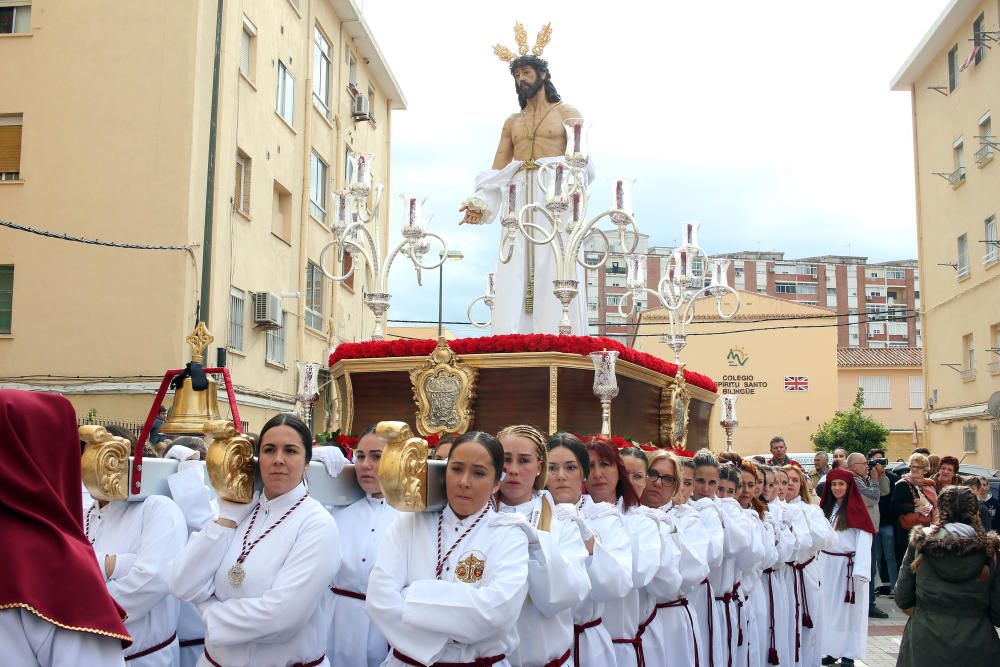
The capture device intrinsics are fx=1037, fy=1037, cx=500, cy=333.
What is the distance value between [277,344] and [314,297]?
108 inches

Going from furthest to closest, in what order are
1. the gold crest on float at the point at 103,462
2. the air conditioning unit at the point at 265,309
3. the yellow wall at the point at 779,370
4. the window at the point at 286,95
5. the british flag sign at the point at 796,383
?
the british flag sign at the point at 796,383, the yellow wall at the point at 779,370, the window at the point at 286,95, the air conditioning unit at the point at 265,309, the gold crest on float at the point at 103,462

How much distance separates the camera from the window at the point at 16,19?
17188 mm

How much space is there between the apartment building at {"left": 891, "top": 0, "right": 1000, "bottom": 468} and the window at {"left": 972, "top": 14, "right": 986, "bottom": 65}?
0.02m

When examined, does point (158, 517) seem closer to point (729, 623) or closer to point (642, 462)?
point (642, 462)

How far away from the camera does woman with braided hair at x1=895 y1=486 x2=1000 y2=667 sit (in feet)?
19.7

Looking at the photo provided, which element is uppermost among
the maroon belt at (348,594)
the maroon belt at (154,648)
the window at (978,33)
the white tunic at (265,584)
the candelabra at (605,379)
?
the window at (978,33)

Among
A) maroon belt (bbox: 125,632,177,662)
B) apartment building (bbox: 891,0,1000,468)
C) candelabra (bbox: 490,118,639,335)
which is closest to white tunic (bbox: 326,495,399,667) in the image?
maroon belt (bbox: 125,632,177,662)

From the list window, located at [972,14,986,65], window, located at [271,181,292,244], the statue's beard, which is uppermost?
window, located at [972,14,986,65]

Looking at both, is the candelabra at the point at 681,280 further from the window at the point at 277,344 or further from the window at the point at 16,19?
the window at the point at 16,19

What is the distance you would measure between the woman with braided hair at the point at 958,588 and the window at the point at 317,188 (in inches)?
683

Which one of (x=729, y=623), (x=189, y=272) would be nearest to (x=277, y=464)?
(x=729, y=623)

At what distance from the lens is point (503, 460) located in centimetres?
430

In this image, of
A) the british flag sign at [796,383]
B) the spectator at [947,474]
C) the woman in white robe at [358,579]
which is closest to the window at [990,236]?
the spectator at [947,474]

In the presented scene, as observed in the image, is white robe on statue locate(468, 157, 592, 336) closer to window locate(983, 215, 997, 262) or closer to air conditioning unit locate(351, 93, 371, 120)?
air conditioning unit locate(351, 93, 371, 120)
